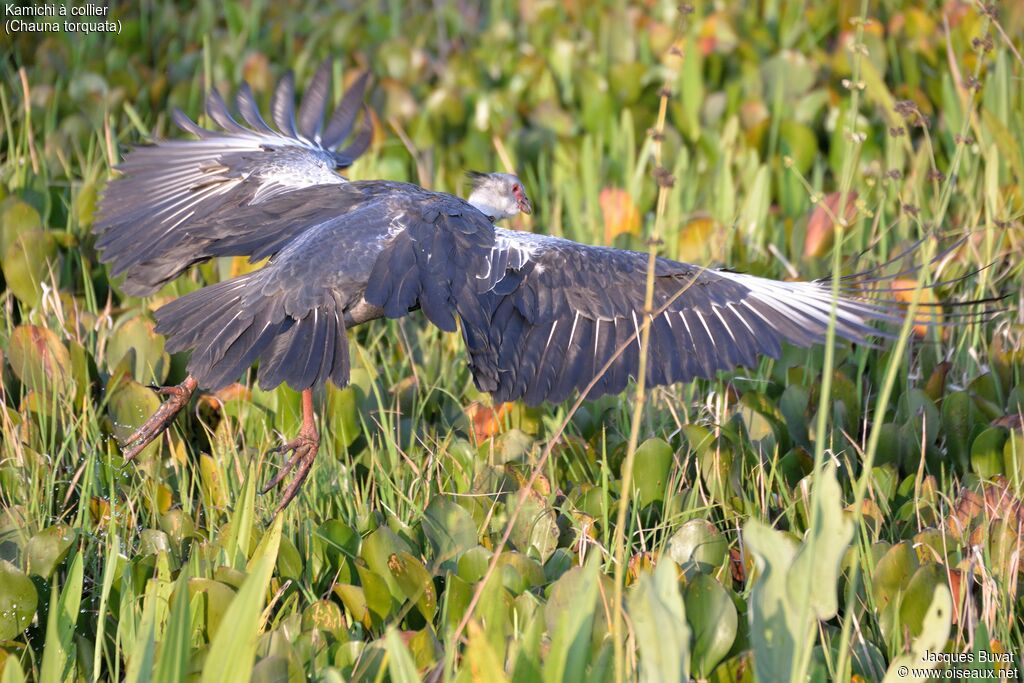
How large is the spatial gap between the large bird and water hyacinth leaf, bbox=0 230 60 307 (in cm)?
34

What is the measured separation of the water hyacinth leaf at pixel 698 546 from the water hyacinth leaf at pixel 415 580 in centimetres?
58

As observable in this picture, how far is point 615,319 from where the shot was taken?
3502mm

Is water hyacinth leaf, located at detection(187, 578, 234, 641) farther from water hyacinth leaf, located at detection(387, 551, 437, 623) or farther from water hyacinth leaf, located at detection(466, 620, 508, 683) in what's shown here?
water hyacinth leaf, located at detection(466, 620, 508, 683)

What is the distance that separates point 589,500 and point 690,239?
6.47 ft

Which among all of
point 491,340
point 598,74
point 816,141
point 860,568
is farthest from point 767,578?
point 598,74

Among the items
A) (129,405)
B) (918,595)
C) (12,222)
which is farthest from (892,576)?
(12,222)

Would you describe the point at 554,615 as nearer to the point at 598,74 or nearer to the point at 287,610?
the point at 287,610

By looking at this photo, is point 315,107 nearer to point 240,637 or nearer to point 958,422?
point 958,422

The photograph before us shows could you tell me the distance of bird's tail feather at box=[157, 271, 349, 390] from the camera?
3104mm

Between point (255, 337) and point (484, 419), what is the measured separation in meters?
0.83

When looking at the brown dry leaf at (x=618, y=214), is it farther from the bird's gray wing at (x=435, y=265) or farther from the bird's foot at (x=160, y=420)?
the bird's foot at (x=160, y=420)

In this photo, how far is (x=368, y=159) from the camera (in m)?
5.51

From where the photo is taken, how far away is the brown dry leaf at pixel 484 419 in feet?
12.0
